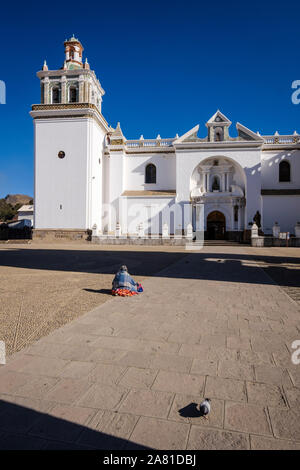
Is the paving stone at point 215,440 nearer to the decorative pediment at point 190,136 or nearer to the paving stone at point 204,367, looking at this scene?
the paving stone at point 204,367

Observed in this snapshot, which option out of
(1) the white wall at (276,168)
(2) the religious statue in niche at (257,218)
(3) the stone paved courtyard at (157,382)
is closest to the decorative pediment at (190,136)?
(1) the white wall at (276,168)

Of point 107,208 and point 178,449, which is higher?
point 107,208

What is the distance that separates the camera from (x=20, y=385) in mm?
2525

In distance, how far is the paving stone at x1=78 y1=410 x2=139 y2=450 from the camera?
6.02 ft

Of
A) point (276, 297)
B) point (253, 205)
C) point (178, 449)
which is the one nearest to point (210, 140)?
point (253, 205)

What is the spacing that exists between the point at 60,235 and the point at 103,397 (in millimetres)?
25413

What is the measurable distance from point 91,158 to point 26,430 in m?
26.6

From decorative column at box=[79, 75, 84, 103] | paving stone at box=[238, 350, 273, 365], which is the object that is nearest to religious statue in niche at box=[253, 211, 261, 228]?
decorative column at box=[79, 75, 84, 103]

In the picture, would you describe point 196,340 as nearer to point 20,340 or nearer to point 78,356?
point 78,356

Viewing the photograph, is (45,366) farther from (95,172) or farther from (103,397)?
(95,172)

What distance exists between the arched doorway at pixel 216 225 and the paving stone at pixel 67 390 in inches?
1122

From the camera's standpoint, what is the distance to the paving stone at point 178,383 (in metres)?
2.48

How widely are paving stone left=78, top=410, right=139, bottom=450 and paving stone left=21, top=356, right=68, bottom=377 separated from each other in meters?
0.83

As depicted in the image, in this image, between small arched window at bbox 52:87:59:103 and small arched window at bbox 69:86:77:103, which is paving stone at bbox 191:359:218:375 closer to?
small arched window at bbox 69:86:77:103
